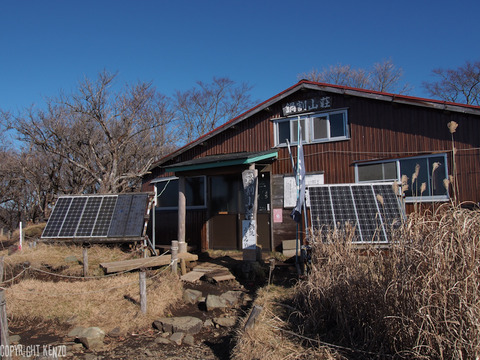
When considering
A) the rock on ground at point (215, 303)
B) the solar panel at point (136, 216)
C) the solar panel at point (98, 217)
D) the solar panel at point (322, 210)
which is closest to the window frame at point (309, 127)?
the solar panel at point (322, 210)

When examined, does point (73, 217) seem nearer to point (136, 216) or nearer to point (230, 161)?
point (136, 216)

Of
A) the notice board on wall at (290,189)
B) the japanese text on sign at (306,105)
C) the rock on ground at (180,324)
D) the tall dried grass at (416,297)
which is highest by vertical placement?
the japanese text on sign at (306,105)

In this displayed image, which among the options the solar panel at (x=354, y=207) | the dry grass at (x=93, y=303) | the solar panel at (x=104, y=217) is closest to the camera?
the dry grass at (x=93, y=303)

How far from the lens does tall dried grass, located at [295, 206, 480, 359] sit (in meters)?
3.26

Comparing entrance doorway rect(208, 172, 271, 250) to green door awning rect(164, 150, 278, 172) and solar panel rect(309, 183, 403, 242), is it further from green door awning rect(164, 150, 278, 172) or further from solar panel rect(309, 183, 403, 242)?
solar panel rect(309, 183, 403, 242)

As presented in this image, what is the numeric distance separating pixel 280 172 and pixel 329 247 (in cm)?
608

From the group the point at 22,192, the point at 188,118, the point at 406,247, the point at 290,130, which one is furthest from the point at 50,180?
the point at 406,247

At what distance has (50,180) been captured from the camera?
72.5ft

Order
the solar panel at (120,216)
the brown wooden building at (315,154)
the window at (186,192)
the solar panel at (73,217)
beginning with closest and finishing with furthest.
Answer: the brown wooden building at (315,154) → the solar panel at (120,216) → the solar panel at (73,217) → the window at (186,192)

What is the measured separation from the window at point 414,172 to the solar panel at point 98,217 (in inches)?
263

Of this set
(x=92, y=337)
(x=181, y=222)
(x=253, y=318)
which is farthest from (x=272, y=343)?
(x=181, y=222)

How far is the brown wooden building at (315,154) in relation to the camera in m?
9.48

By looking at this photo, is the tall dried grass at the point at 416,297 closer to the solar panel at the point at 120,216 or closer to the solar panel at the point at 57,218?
the solar panel at the point at 120,216

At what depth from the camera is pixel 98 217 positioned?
11398mm
